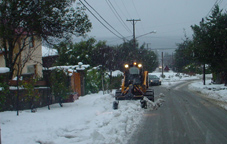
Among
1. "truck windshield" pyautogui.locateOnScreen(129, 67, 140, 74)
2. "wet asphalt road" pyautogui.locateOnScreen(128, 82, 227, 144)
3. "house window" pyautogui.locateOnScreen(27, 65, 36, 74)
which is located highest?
"house window" pyautogui.locateOnScreen(27, 65, 36, 74)

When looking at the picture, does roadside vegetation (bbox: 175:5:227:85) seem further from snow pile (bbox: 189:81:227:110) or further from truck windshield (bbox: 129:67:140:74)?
truck windshield (bbox: 129:67:140:74)

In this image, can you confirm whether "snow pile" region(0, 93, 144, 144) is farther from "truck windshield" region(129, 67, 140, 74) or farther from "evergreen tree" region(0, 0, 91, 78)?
"truck windshield" region(129, 67, 140, 74)

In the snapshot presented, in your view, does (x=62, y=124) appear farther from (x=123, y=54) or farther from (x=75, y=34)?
(x=123, y=54)

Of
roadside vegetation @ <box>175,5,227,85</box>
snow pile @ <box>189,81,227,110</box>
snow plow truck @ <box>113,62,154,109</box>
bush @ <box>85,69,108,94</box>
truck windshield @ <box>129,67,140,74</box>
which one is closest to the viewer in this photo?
snow plow truck @ <box>113,62,154,109</box>

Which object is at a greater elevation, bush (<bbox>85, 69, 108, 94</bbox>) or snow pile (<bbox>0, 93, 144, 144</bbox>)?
bush (<bbox>85, 69, 108, 94</bbox>)

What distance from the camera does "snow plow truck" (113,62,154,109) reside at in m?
15.2

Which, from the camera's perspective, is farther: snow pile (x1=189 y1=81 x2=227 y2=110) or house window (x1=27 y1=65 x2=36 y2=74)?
house window (x1=27 y1=65 x2=36 y2=74)

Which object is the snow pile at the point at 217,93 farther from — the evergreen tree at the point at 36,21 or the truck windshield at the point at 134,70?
the evergreen tree at the point at 36,21

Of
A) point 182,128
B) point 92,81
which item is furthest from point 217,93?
point 182,128

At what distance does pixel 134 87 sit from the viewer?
50.8ft

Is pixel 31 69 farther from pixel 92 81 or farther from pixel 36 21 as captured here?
pixel 36 21

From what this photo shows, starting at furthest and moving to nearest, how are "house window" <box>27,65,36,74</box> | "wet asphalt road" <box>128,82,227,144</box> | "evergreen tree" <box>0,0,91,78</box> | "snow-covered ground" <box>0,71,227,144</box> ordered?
"house window" <box>27,65,36,74</box>
"evergreen tree" <box>0,0,91,78</box>
"wet asphalt road" <box>128,82,227,144</box>
"snow-covered ground" <box>0,71,227,144</box>

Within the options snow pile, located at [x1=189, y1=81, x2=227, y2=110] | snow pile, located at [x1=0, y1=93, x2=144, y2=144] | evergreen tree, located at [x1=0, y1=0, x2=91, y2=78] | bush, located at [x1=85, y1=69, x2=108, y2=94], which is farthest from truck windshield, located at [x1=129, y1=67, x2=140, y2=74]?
bush, located at [x1=85, y1=69, x2=108, y2=94]

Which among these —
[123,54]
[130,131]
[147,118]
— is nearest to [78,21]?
[147,118]
